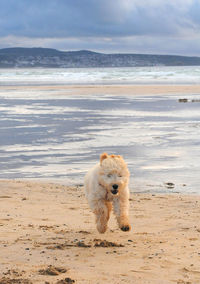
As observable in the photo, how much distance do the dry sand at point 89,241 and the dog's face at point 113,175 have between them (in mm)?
690

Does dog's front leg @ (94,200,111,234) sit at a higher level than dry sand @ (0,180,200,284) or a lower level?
higher

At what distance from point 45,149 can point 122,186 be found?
317 inches

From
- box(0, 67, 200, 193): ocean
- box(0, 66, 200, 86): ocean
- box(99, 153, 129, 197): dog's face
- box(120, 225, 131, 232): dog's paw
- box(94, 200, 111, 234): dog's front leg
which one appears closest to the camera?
box(99, 153, 129, 197): dog's face

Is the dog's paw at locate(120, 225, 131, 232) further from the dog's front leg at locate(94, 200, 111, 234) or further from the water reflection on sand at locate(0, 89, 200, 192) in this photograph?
the water reflection on sand at locate(0, 89, 200, 192)

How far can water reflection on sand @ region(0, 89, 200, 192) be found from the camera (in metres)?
11.3

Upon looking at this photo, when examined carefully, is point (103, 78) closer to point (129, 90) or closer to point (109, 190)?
point (129, 90)

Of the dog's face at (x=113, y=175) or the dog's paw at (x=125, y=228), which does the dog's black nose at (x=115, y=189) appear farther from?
the dog's paw at (x=125, y=228)

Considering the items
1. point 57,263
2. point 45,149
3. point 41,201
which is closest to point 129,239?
point 57,263

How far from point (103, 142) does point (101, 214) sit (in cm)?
852

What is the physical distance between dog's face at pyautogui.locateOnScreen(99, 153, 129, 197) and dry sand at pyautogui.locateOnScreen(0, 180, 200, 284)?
69 cm

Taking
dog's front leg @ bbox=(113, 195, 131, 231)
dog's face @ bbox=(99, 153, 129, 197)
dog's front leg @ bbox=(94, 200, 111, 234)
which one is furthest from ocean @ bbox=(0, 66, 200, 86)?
dog's face @ bbox=(99, 153, 129, 197)

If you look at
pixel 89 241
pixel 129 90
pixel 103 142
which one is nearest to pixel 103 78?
pixel 129 90

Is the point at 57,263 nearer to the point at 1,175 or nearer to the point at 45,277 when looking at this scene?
the point at 45,277

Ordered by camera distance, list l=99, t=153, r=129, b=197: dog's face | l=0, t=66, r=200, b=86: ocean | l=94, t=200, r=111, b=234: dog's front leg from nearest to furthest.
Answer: l=99, t=153, r=129, b=197: dog's face
l=94, t=200, r=111, b=234: dog's front leg
l=0, t=66, r=200, b=86: ocean
